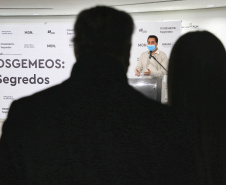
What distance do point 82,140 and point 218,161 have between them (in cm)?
42

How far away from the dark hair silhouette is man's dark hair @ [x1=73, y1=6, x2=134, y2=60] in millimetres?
276

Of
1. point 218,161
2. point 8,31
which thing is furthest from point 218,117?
point 8,31

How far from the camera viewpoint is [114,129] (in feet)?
2.05

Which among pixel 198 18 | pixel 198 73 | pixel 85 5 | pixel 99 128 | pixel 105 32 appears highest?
pixel 85 5

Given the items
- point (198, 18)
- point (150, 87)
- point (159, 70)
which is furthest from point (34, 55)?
point (198, 18)

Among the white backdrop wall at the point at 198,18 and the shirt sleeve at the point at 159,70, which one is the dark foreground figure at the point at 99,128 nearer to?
the shirt sleeve at the point at 159,70

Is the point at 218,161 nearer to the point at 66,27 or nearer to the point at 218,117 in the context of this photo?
the point at 218,117

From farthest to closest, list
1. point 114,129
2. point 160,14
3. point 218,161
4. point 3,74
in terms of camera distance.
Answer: point 160,14 < point 3,74 < point 218,161 < point 114,129

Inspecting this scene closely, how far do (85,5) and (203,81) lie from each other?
5.16 metres

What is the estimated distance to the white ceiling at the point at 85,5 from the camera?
5329mm

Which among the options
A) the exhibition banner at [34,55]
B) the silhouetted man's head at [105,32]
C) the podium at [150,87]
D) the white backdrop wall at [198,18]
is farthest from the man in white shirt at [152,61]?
the silhouetted man's head at [105,32]

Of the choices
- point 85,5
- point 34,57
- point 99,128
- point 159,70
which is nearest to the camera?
point 99,128

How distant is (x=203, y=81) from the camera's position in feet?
2.83

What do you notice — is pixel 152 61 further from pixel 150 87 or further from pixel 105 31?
pixel 105 31
